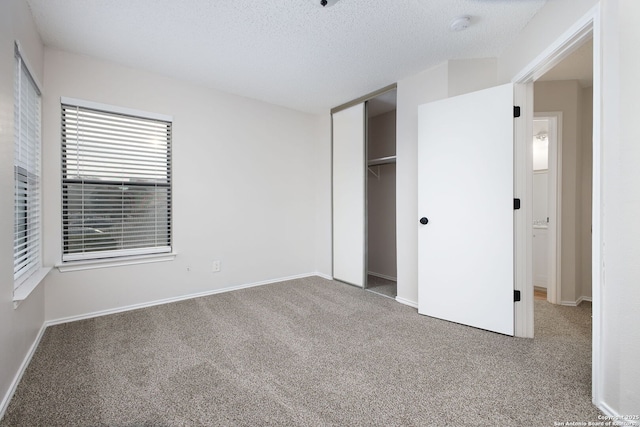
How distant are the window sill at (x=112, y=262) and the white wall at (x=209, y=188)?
5 centimetres

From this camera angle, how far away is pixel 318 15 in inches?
86.7

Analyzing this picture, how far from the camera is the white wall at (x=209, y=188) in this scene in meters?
2.70

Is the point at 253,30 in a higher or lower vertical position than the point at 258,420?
higher

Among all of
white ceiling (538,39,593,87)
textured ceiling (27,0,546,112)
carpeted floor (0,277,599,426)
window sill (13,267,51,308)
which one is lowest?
carpeted floor (0,277,599,426)

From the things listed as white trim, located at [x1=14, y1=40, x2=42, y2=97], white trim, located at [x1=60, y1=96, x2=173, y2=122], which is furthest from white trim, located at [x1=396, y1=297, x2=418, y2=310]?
white trim, located at [x1=14, y1=40, x2=42, y2=97]

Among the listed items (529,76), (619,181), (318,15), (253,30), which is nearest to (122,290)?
(253,30)

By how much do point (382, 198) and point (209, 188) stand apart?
2573mm

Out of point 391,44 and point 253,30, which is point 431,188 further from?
point 253,30

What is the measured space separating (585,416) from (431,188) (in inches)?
74.2

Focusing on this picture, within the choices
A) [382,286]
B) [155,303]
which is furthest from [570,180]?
[155,303]

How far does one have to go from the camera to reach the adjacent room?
155 centimetres

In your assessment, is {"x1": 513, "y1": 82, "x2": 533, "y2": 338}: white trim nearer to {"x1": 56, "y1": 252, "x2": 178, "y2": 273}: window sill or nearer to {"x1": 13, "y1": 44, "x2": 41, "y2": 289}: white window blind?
{"x1": 56, "y1": 252, "x2": 178, "y2": 273}: window sill

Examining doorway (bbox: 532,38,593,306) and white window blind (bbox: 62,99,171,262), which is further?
doorway (bbox: 532,38,593,306)

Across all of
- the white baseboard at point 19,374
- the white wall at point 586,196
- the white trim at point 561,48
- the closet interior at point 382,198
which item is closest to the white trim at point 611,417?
the white trim at point 561,48
